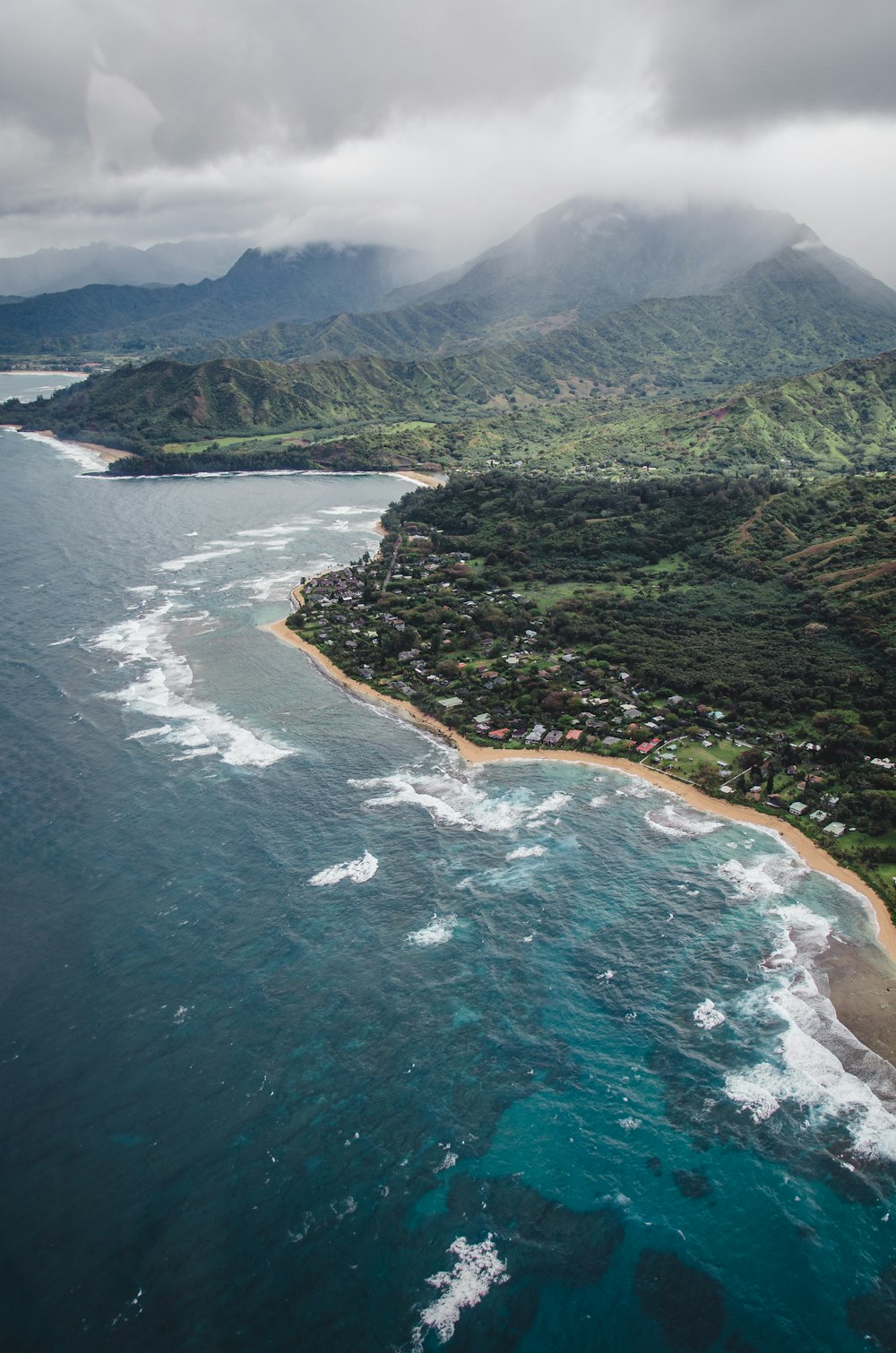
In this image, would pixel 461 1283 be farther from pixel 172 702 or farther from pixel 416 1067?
pixel 172 702

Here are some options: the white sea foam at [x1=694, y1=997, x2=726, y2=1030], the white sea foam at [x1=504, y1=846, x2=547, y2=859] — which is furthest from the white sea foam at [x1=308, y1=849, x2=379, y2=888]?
the white sea foam at [x1=694, y1=997, x2=726, y2=1030]

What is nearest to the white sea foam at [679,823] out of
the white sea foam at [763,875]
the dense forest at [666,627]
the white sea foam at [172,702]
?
the white sea foam at [763,875]

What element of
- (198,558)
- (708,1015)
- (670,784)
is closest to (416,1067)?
(708,1015)

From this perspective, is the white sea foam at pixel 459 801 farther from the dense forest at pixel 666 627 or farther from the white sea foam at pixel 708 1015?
the white sea foam at pixel 708 1015

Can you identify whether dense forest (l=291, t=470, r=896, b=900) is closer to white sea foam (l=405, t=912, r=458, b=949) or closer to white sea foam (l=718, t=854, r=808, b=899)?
white sea foam (l=718, t=854, r=808, b=899)

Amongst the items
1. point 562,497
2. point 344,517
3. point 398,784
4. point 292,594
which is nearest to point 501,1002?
point 398,784

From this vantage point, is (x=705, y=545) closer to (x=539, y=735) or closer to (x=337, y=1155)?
(x=539, y=735)
